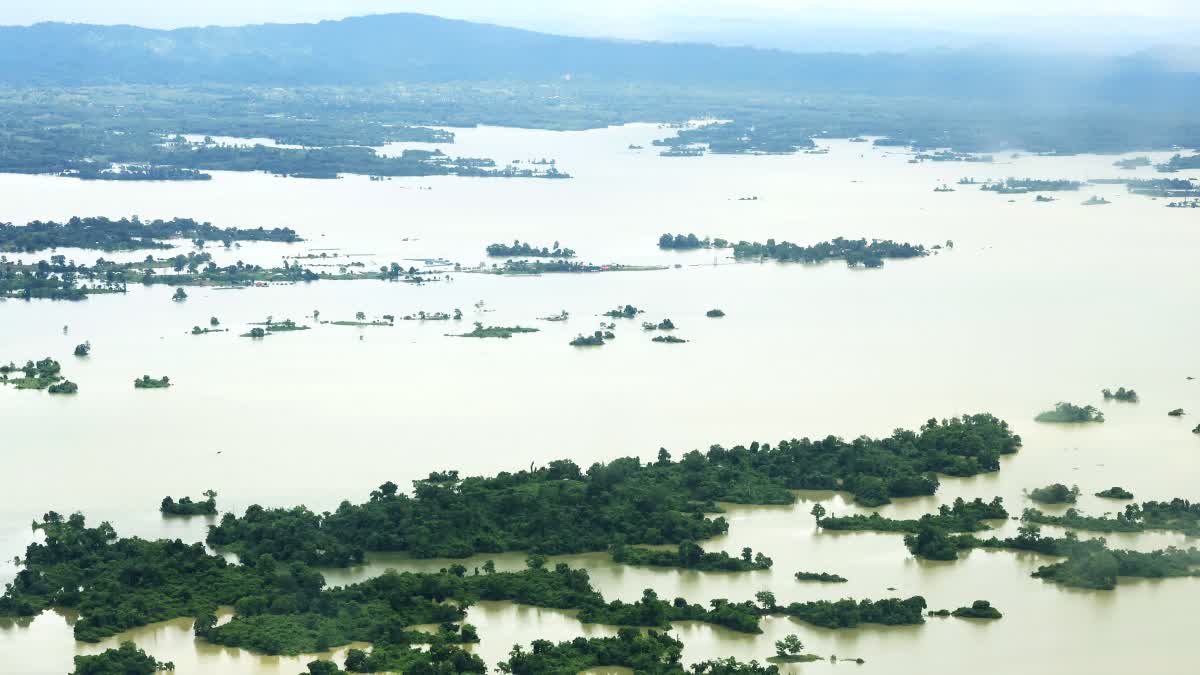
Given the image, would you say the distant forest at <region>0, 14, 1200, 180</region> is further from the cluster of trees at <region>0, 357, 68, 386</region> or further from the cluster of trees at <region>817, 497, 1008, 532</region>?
the cluster of trees at <region>0, 357, 68, 386</region>

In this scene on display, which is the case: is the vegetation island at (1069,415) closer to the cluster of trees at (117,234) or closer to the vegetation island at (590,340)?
the vegetation island at (590,340)

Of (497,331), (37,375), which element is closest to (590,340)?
(497,331)

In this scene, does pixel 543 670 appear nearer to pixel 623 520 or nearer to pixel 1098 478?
pixel 623 520

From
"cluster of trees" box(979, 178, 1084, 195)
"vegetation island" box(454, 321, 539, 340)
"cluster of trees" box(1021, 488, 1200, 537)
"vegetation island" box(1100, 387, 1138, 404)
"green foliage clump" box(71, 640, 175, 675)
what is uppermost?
"cluster of trees" box(979, 178, 1084, 195)

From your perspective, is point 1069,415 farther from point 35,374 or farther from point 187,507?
point 35,374

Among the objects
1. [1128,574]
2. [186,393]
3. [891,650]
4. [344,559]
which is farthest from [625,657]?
[186,393]

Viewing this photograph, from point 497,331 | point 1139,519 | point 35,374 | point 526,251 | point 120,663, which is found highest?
point 526,251

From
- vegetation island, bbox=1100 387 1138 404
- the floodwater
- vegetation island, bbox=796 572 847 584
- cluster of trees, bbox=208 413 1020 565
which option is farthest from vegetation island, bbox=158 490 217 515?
vegetation island, bbox=1100 387 1138 404
